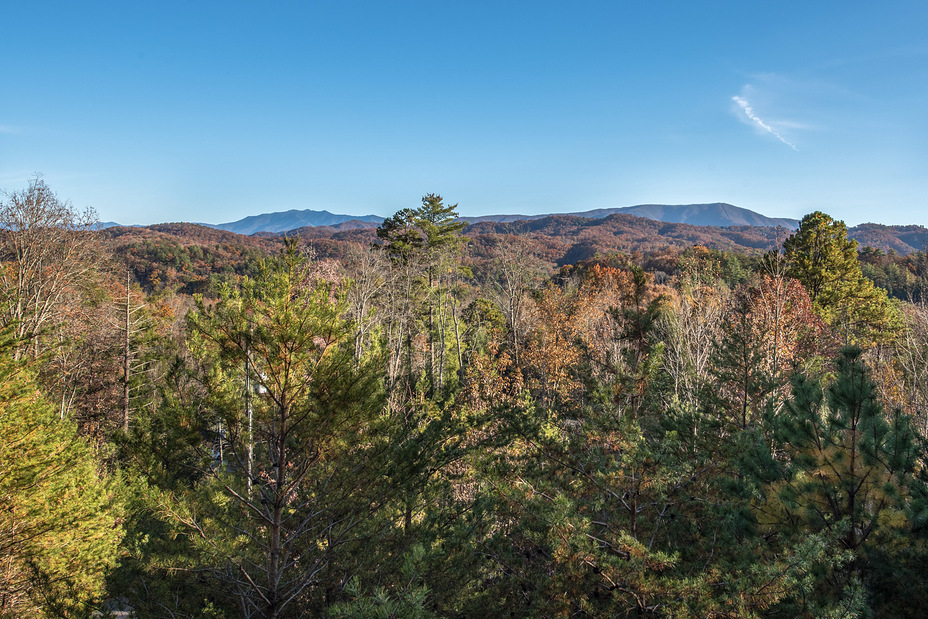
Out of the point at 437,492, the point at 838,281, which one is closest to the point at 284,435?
the point at 437,492

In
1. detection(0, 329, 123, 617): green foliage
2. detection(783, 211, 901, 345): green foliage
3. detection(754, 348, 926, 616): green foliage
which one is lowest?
detection(0, 329, 123, 617): green foliage

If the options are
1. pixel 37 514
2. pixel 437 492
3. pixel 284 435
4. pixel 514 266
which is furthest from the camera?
pixel 514 266

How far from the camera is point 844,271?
22.5 meters

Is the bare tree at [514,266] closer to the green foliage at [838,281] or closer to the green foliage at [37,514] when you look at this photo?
the green foliage at [838,281]

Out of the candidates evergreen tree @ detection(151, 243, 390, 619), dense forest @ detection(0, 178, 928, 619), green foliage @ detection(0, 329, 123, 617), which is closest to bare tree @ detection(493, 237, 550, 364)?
dense forest @ detection(0, 178, 928, 619)

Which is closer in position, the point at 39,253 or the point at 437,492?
the point at 437,492

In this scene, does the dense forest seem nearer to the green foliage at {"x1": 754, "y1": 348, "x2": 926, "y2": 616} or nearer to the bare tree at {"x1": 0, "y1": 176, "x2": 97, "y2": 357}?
the green foliage at {"x1": 754, "y1": 348, "x2": 926, "y2": 616}

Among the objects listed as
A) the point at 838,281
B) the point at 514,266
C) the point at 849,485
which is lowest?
the point at 849,485

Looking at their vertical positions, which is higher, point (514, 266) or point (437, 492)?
point (514, 266)

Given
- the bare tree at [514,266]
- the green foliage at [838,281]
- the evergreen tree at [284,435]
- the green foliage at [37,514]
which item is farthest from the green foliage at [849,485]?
the green foliage at [838,281]

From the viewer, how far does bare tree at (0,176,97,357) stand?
14695 millimetres

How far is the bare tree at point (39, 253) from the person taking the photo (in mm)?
14695

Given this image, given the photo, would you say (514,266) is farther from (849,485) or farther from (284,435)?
(849,485)

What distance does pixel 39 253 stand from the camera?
1514 cm
